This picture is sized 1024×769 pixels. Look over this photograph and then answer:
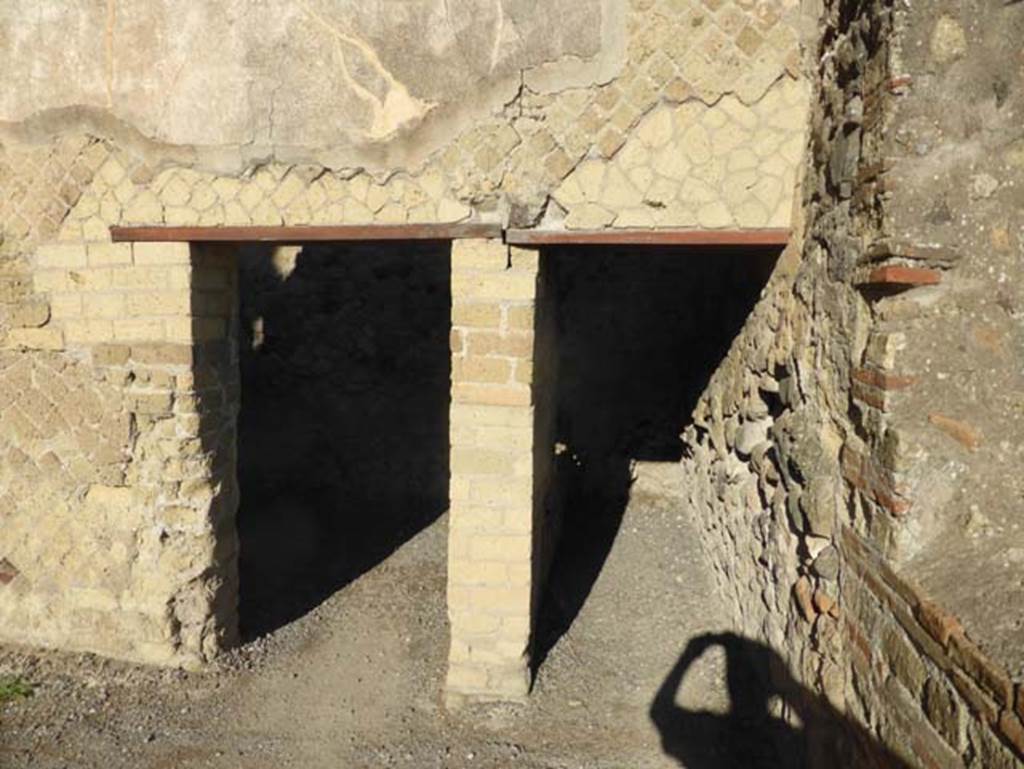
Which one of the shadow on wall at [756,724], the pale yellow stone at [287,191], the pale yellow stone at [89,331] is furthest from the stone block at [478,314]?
the shadow on wall at [756,724]

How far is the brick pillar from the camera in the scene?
3328 millimetres

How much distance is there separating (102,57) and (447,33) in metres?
1.80

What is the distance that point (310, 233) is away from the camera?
343cm

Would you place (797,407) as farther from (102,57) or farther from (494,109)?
A: (102,57)

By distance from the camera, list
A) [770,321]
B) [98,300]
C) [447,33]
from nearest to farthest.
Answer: [447,33], [770,321], [98,300]

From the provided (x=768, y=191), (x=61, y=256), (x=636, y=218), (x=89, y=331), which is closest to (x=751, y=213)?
(x=768, y=191)

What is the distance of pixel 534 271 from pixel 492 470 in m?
0.99

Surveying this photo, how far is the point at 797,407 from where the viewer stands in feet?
9.90

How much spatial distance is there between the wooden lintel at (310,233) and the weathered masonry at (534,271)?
0.02 m

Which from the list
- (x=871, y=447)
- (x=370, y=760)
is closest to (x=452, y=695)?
(x=370, y=760)

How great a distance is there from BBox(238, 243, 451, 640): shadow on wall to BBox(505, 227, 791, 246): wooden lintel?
3.78 meters

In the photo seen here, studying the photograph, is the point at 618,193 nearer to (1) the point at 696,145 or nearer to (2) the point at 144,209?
(1) the point at 696,145

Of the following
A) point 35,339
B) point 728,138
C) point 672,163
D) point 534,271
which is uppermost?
point 728,138

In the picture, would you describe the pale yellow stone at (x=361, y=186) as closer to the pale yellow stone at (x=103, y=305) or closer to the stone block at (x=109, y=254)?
the stone block at (x=109, y=254)
